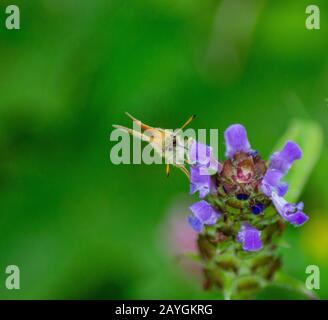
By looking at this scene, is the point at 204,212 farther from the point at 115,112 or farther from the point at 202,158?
the point at 115,112

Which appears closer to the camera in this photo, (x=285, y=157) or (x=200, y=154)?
(x=200, y=154)

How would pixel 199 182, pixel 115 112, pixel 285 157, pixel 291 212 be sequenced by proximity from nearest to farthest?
pixel 291 212 → pixel 199 182 → pixel 285 157 → pixel 115 112

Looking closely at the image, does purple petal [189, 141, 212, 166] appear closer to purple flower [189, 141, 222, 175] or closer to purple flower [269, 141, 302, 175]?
purple flower [189, 141, 222, 175]

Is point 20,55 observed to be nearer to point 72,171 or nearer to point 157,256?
point 72,171

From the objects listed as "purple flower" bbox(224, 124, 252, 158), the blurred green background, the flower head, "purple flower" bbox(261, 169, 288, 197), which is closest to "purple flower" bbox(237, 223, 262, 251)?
the flower head

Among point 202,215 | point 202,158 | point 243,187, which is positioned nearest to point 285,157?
point 243,187
